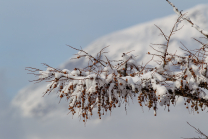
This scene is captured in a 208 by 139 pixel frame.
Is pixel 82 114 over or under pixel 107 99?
under

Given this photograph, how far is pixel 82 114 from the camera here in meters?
5.25

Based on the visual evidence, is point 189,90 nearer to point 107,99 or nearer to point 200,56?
point 200,56

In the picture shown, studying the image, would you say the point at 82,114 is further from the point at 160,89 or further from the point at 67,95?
the point at 160,89

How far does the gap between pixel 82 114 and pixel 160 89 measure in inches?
86.1

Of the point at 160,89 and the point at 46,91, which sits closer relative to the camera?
the point at 160,89

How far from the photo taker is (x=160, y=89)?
16.7ft

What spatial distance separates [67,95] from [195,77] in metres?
3.72

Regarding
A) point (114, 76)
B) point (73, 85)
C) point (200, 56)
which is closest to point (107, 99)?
point (114, 76)

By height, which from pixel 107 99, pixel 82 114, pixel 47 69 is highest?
pixel 47 69

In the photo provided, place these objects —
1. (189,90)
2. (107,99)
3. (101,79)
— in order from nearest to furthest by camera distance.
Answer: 1. (101,79)
2. (107,99)
3. (189,90)

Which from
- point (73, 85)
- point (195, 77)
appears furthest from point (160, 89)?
point (73, 85)

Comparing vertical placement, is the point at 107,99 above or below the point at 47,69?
below

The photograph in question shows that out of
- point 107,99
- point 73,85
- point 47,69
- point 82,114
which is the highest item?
point 47,69

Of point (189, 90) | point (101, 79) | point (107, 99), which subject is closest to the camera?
point (101, 79)
